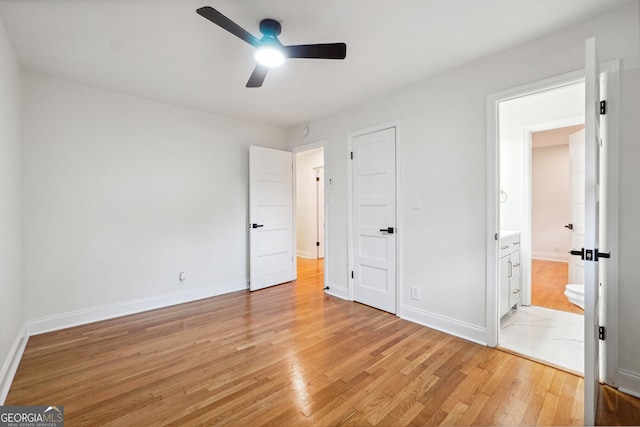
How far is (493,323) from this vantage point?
2402 mm

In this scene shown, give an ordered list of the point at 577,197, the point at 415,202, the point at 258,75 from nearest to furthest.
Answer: the point at 258,75, the point at 415,202, the point at 577,197

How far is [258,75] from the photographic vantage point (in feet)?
7.53

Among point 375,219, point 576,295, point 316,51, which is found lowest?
point 576,295

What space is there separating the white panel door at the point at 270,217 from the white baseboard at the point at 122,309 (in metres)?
0.47

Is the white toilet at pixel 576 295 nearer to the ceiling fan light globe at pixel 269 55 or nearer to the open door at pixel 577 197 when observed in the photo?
the open door at pixel 577 197

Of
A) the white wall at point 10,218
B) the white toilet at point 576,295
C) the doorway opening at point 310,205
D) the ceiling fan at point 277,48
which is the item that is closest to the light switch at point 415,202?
the ceiling fan at point 277,48

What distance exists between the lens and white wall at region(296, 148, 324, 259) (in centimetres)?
659

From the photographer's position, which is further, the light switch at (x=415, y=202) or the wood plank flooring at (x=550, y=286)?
the wood plank flooring at (x=550, y=286)

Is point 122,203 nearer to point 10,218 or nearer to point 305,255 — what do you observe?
point 10,218

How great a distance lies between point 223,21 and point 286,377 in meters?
2.31

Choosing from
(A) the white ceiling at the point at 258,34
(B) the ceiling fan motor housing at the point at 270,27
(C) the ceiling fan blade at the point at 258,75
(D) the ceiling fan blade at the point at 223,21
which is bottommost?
(D) the ceiling fan blade at the point at 223,21

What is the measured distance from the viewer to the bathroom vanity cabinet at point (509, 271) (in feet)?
9.33

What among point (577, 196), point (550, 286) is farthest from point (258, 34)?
point (550, 286)

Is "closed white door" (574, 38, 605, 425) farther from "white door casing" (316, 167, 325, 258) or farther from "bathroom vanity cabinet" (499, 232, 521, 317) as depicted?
"white door casing" (316, 167, 325, 258)
